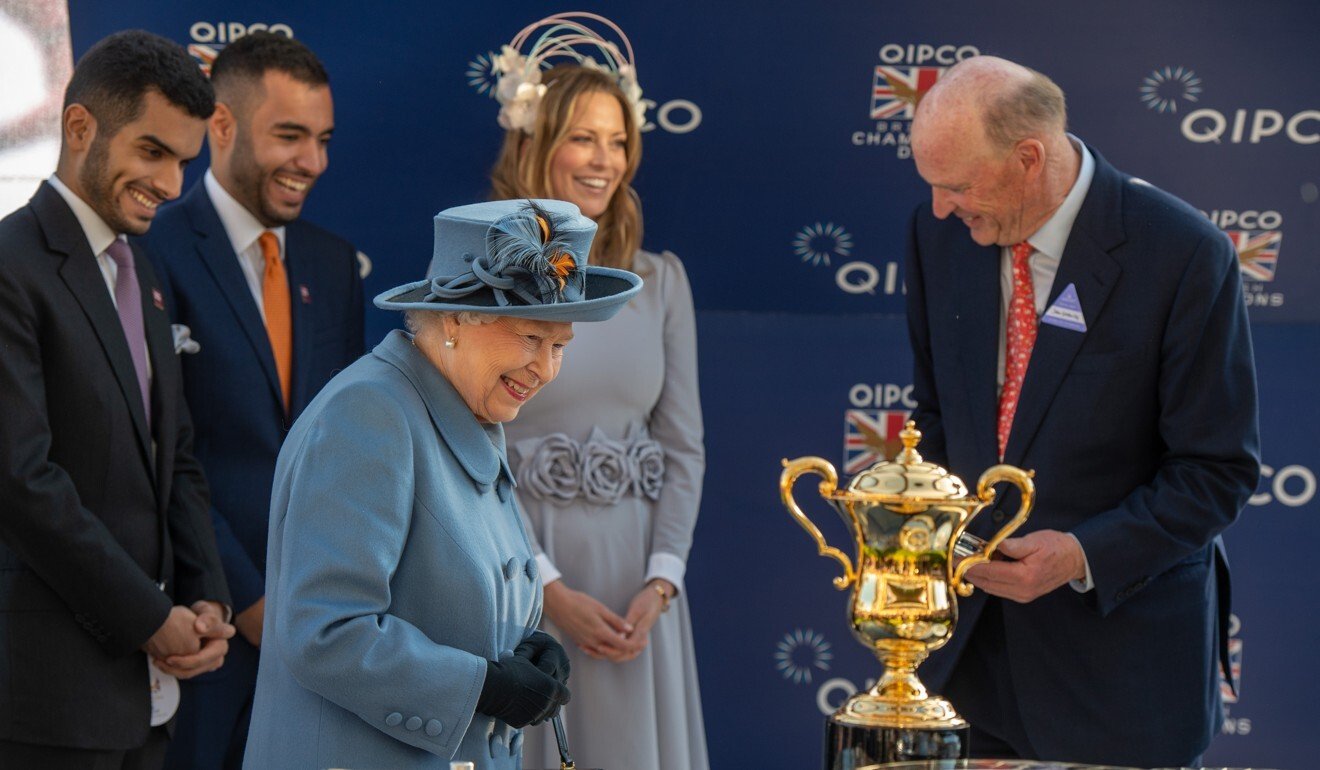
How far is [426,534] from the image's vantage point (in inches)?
84.4

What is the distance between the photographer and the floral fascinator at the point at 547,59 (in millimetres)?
3775

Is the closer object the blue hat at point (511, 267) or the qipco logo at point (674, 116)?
the blue hat at point (511, 267)

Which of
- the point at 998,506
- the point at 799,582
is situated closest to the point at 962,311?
the point at 998,506

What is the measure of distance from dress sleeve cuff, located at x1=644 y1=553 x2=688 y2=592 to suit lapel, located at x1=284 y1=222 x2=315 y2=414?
33.0 inches

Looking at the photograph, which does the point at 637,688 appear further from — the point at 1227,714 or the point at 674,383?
the point at 1227,714

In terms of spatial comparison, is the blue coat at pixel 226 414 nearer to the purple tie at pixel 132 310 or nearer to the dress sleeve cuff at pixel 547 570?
the purple tie at pixel 132 310

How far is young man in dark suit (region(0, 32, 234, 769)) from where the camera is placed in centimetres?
292

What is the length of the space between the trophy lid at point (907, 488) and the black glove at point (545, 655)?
479 mm

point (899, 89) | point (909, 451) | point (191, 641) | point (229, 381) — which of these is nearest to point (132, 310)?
point (229, 381)

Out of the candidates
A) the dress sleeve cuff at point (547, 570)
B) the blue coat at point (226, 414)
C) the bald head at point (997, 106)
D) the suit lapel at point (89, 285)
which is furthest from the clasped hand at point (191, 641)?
the bald head at point (997, 106)

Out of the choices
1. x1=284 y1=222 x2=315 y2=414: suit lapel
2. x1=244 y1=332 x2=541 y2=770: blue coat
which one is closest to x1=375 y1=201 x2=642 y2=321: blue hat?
x1=244 y1=332 x2=541 y2=770: blue coat

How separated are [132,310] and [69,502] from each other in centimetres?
44

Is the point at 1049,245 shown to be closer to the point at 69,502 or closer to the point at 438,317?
the point at 438,317

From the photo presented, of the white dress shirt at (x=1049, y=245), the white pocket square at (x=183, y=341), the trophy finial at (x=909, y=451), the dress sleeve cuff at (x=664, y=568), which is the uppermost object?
the white dress shirt at (x=1049, y=245)
